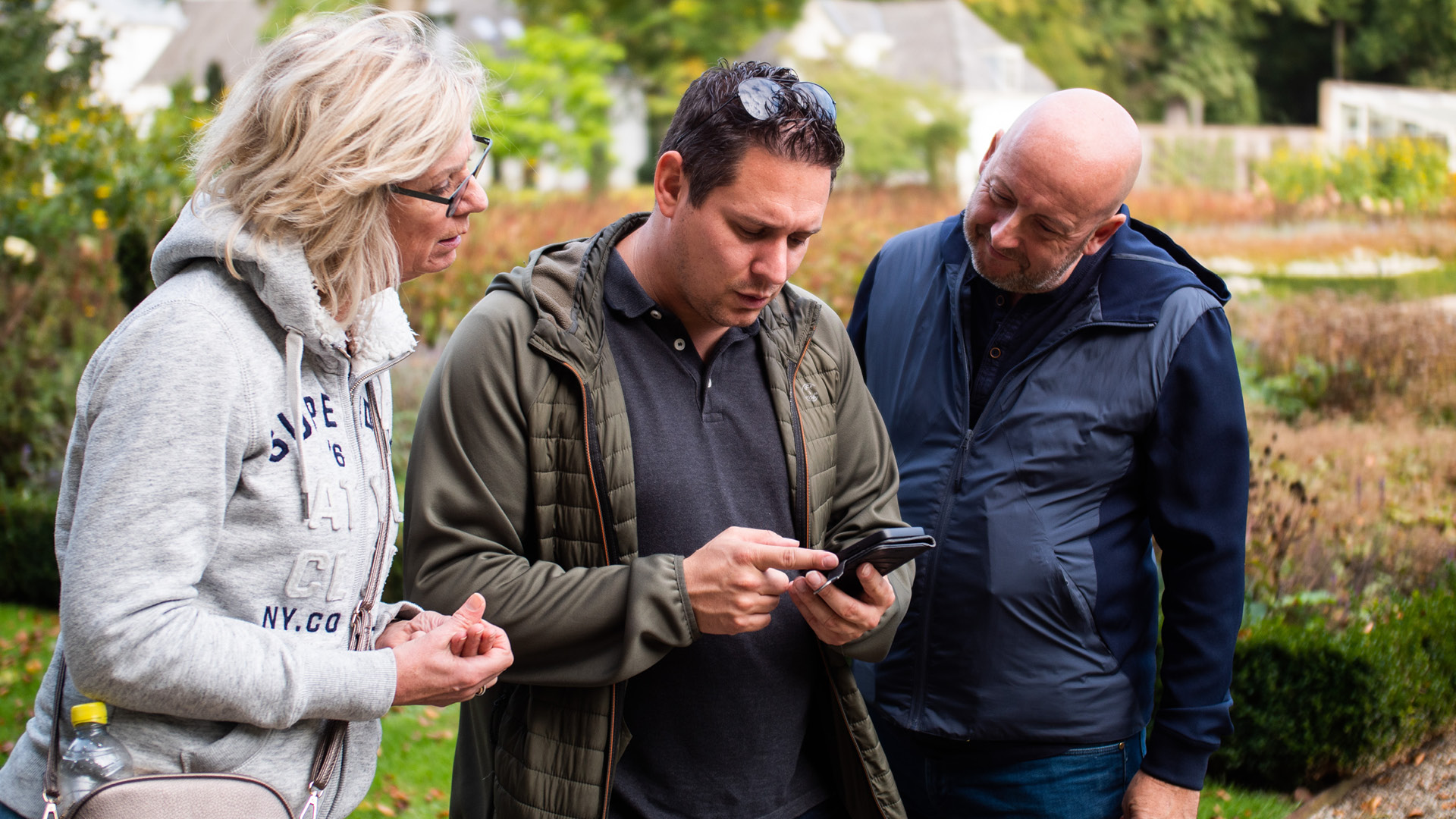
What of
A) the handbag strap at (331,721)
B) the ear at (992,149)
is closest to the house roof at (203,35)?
the ear at (992,149)

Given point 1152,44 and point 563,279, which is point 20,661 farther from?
point 1152,44

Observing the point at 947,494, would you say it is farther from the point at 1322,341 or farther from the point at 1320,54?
the point at 1320,54

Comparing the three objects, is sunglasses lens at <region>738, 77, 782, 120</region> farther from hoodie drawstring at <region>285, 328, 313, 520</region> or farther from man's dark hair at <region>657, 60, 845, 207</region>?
hoodie drawstring at <region>285, 328, 313, 520</region>

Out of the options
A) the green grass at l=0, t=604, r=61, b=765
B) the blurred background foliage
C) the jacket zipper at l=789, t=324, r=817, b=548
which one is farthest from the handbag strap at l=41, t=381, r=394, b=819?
the blurred background foliage

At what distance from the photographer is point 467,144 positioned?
187 cm

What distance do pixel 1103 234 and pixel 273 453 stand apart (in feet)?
6.36

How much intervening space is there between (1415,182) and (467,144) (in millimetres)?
28061

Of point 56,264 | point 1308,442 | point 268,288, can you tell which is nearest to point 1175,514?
point 268,288

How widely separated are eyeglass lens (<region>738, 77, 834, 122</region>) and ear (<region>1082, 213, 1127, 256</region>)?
0.89m

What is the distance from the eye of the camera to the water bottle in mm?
1528

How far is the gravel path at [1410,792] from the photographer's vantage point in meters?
4.39

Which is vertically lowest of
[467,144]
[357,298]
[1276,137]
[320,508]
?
[1276,137]

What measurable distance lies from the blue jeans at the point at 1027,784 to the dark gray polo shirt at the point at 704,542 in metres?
0.47

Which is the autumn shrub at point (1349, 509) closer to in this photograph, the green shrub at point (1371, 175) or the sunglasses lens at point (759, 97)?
the sunglasses lens at point (759, 97)
